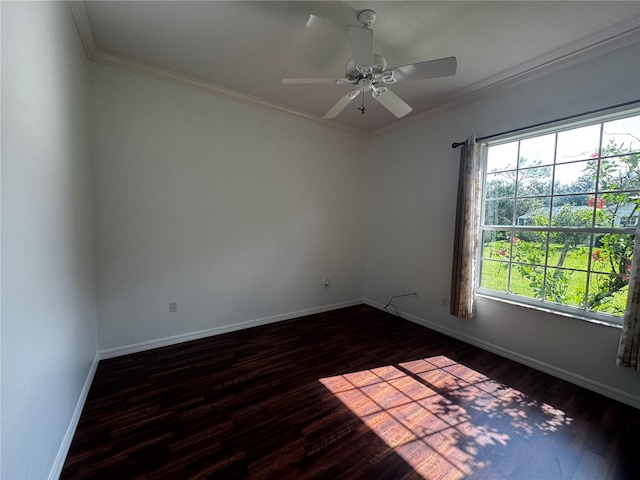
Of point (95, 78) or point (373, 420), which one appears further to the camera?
point (95, 78)

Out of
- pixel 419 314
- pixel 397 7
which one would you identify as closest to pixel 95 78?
pixel 397 7

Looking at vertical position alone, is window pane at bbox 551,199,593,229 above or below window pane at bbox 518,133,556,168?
below

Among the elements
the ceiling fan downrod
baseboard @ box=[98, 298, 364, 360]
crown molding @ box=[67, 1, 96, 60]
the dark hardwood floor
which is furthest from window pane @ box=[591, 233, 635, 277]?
crown molding @ box=[67, 1, 96, 60]

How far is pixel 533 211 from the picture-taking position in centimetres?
253

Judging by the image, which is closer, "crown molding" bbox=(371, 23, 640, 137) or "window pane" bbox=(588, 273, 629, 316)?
"crown molding" bbox=(371, 23, 640, 137)

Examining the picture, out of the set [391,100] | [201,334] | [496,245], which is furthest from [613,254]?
[201,334]

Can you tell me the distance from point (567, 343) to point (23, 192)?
3.77 m

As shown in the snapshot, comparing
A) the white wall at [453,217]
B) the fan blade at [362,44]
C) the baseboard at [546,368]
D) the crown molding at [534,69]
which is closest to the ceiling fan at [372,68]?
the fan blade at [362,44]

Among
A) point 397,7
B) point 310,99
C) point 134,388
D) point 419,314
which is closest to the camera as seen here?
point 397,7

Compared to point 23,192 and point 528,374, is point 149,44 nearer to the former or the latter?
point 23,192

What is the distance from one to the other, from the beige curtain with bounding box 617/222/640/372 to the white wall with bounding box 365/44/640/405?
139mm

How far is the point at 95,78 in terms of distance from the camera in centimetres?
229

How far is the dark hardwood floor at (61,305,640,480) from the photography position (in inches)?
55.5

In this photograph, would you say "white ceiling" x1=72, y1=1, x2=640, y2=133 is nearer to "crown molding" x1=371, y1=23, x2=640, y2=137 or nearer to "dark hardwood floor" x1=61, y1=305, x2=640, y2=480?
"crown molding" x1=371, y1=23, x2=640, y2=137
